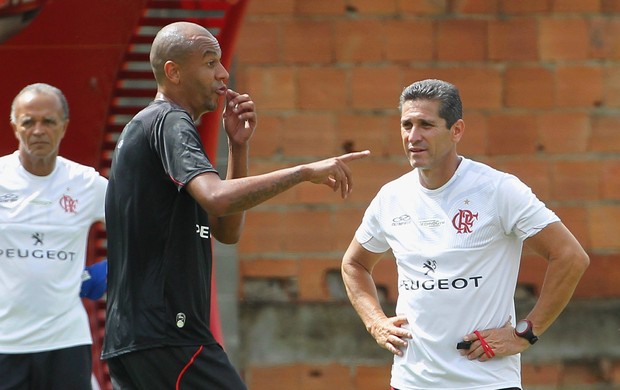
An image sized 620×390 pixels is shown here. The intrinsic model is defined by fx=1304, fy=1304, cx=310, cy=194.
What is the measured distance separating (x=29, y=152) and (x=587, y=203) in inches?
132

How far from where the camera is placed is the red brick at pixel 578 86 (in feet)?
24.2

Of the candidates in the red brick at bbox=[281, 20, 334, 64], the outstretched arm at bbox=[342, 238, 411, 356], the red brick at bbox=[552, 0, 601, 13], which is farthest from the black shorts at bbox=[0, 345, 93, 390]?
the red brick at bbox=[552, 0, 601, 13]

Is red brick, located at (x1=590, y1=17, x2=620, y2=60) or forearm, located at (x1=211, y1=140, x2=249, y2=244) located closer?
forearm, located at (x1=211, y1=140, x2=249, y2=244)

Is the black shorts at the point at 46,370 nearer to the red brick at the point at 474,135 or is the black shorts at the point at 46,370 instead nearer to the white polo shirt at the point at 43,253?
the white polo shirt at the point at 43,253

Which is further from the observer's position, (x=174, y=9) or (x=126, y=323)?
(x=174, y=9)

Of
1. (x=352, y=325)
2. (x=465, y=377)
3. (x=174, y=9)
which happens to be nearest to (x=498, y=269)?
(x=465, y=377)

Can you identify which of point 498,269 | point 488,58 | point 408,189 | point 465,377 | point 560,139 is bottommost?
point 465,377

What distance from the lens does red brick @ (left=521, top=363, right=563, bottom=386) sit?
24.1 feet

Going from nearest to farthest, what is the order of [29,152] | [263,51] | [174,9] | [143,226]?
[143,226] < [29,152] < [174,9] < [263,51]

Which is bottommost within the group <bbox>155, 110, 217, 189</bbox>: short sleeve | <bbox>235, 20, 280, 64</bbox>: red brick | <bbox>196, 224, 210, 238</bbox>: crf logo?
<bbox>196, 224, 210, 238</bbox>: crf logo

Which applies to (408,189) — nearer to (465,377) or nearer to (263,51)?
(465,377)

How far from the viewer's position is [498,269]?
14.4 ft

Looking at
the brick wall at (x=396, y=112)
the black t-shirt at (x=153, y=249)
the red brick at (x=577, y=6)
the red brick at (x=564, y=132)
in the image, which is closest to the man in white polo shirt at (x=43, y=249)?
the black t-shirt at (x=153, y=249)

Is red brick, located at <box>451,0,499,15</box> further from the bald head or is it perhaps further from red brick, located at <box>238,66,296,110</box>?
the bald head
